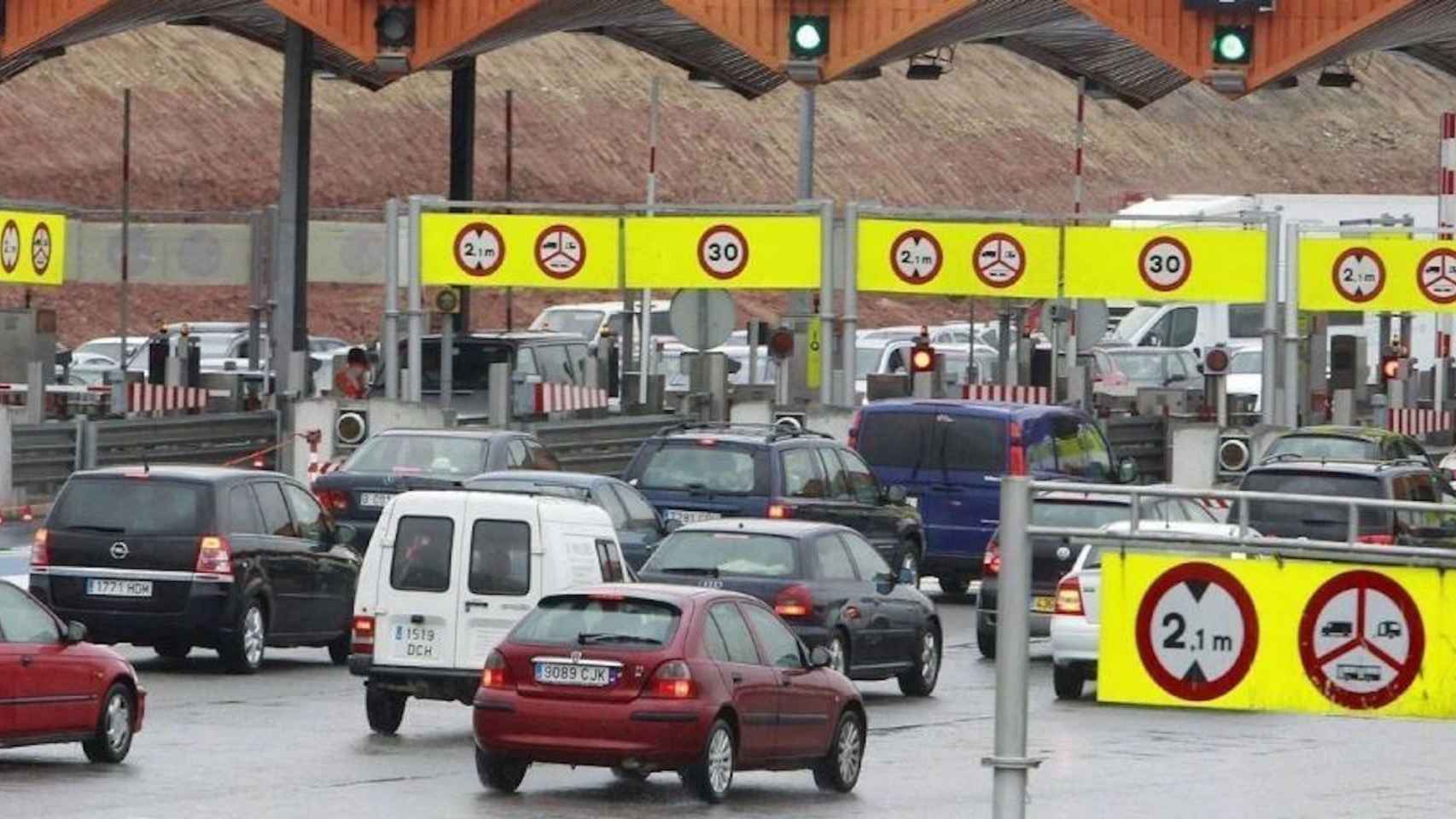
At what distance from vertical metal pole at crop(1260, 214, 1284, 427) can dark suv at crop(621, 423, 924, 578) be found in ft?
27.1

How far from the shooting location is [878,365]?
52.6 metres

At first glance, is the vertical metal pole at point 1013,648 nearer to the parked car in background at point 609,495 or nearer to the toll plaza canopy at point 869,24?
the parked car in background at point 609,495

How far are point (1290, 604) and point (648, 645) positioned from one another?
21.3 feet

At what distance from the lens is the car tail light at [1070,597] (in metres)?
26.3

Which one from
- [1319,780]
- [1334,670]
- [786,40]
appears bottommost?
[1319,780]

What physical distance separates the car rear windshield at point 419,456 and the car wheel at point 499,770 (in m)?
10.7

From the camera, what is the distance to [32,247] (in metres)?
38.0

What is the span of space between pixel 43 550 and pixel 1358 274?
1883cm

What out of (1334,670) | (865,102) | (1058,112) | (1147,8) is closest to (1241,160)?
(1058,112)

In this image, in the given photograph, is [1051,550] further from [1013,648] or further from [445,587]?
[1013,648]

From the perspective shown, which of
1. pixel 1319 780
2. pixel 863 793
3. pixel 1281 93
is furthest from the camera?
pixel 1281 93

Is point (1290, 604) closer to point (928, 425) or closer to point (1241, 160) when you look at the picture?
point (928, 425)

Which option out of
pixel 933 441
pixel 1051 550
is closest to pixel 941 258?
pixel 933 441

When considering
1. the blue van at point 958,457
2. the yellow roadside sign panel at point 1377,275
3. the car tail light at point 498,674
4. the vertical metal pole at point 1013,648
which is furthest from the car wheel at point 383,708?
the yellow roadside sign panel at point 1377,275
